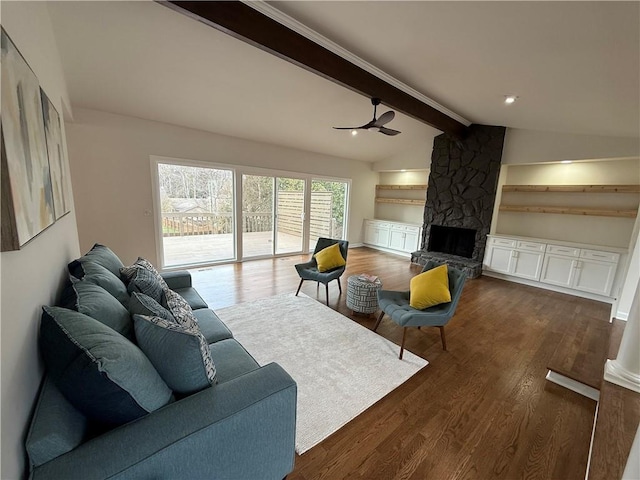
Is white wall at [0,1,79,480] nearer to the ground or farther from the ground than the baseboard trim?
farther from the ground

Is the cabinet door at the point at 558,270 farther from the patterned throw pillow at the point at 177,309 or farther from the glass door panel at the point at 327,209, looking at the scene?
the patterned throw pillow at the point at 177,309

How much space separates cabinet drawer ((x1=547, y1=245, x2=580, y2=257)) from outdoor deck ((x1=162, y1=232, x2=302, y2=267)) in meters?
4.85

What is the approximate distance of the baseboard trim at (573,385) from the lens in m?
2.05

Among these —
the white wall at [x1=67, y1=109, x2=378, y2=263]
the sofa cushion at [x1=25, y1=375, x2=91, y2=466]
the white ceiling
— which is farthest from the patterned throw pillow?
the white wall at [x1=67, y1=109, x2=378, y2=263]

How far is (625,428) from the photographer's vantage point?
153 cm

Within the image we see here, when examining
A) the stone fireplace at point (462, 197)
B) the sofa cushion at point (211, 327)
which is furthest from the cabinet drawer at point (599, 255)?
the sofa cushion at point (211, 327)

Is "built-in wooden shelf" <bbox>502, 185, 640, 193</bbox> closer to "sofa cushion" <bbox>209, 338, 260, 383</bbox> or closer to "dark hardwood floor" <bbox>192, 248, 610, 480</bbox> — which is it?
"dark hardwood floor" <bbox>192, 248, 610, 480</bbox>

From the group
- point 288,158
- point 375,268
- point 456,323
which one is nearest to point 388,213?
point 375,268

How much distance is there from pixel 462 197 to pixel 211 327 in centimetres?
529

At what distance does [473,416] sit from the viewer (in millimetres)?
1826

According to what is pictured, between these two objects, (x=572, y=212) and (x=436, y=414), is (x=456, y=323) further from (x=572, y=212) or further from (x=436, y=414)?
(x=572, y=212)

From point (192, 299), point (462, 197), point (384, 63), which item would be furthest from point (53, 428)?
point (462, 197)

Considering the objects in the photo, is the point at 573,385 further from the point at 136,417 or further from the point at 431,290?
the point at 136,417

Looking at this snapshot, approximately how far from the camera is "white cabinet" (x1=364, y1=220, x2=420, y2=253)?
646 centimetres
